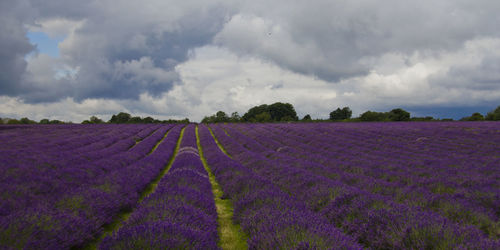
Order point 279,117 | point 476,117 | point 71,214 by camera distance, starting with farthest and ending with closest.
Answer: point 279,117 < point 476,117 < point 71,214

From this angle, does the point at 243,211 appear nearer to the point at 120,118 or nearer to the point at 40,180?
the point at 40,180

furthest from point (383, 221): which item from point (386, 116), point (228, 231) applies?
point (386, 116)

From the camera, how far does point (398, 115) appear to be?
55.6m

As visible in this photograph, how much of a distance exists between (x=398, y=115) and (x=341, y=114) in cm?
2579

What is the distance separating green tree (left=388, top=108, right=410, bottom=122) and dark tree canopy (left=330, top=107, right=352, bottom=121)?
2236 cm

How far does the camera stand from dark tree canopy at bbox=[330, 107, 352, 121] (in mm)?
81062

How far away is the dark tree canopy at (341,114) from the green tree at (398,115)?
2236 centimetres

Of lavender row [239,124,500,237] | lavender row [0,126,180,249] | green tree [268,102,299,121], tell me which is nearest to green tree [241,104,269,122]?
green tree [268,102,299,121]

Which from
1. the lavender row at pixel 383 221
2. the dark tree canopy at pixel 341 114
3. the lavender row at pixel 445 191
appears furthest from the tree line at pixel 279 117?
the lavender row at pixel 383 221

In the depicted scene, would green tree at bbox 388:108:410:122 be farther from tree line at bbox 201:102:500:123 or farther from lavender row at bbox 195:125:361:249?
lavender row at bbox 195:125:361:249

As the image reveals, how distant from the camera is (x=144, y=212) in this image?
3.61 meters

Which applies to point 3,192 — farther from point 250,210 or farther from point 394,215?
point 394,215

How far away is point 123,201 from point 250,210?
2578 mm

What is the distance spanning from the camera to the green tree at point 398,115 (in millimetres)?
54688
